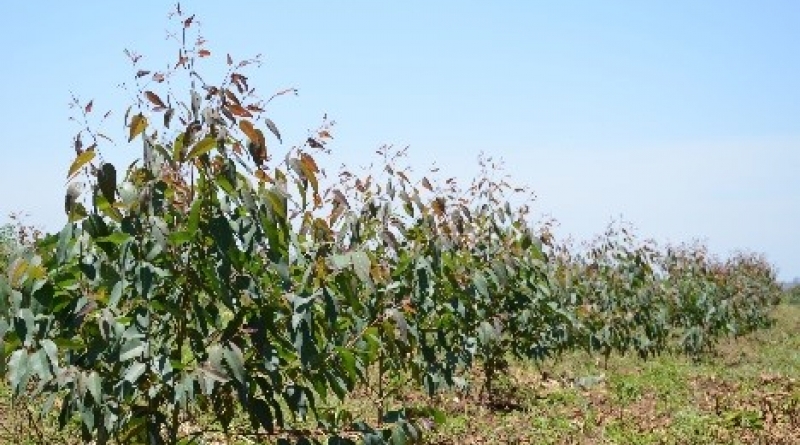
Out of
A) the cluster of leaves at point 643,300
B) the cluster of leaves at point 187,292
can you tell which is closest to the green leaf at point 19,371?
the cluster of leaves at point 187,292

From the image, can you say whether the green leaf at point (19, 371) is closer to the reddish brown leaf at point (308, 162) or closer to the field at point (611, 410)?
the reddish brown leaf at point (308, 162)

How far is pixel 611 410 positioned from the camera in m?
8.70

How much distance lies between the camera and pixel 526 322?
9.45 m

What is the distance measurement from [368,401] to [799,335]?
1795cm

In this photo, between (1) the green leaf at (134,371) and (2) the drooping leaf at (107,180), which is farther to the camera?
(1) the green leaf at (134,371)

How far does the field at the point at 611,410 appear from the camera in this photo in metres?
7.25

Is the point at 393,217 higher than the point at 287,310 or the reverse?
higher

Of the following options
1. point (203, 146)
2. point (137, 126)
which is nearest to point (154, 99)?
point (137, 126)

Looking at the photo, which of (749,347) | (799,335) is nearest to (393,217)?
(749,347)

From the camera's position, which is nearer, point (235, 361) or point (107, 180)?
point (107, 180)

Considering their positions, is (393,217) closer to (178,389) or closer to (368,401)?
(178,389)

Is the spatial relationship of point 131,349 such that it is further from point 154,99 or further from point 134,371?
point 154,99

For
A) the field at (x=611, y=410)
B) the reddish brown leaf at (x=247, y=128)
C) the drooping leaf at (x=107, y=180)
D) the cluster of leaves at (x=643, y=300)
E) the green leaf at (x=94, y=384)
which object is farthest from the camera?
the cluster of leaves at (x=643, y=300)

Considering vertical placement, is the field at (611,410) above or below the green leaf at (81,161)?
below
